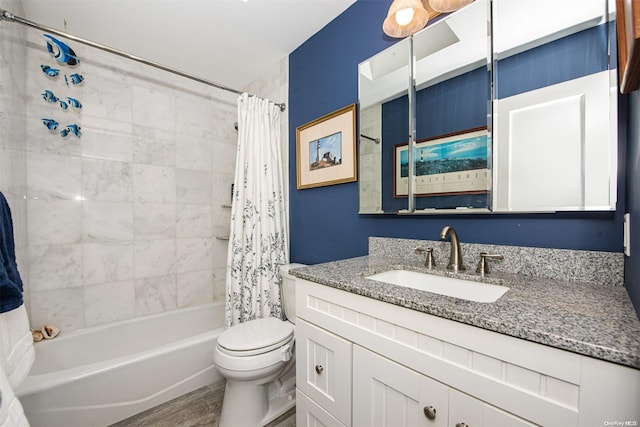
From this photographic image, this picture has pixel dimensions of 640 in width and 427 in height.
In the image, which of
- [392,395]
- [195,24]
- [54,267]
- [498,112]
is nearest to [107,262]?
[54,267]

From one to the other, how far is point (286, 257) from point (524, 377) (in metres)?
1.63

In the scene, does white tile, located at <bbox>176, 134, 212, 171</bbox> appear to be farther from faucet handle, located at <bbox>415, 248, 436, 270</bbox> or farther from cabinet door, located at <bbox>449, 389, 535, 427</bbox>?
cabinet door, located at <bbox>449, 389, 535, 427</bbox>

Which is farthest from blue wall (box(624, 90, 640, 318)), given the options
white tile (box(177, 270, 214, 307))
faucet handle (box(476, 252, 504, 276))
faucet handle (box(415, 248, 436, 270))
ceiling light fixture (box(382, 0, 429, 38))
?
white tile (box(177, 270, 214, 307))

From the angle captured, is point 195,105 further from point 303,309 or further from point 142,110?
point 303,309

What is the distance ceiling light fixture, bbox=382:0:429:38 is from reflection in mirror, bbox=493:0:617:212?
0.30 meters

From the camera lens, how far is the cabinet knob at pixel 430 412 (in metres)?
0.69

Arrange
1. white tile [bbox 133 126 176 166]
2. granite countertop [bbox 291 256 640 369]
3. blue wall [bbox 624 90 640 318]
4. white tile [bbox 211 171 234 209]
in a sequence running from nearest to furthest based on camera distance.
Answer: granite countertop [bbox 291 256 640 369] → blue wall [bbox 624 90 640 318] → white tile [bbox 133 126 176 166] → white tile [bbox 211 171 234 209]

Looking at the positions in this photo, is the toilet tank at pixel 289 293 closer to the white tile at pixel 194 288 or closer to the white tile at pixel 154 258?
the white tile at pixel 194 288

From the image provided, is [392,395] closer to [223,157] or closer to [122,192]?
[122,192]

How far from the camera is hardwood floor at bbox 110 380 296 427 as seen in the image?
142 centimetres

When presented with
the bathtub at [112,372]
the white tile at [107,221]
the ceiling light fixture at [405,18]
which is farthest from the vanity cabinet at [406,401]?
the white tile at [107,221]

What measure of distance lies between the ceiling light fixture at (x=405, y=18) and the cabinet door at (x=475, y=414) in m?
1.47

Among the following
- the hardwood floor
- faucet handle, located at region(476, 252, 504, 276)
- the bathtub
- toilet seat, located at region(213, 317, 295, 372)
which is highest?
faucet handle, located at region(476, 252, 504, 276)

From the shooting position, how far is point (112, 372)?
1.38 meters
